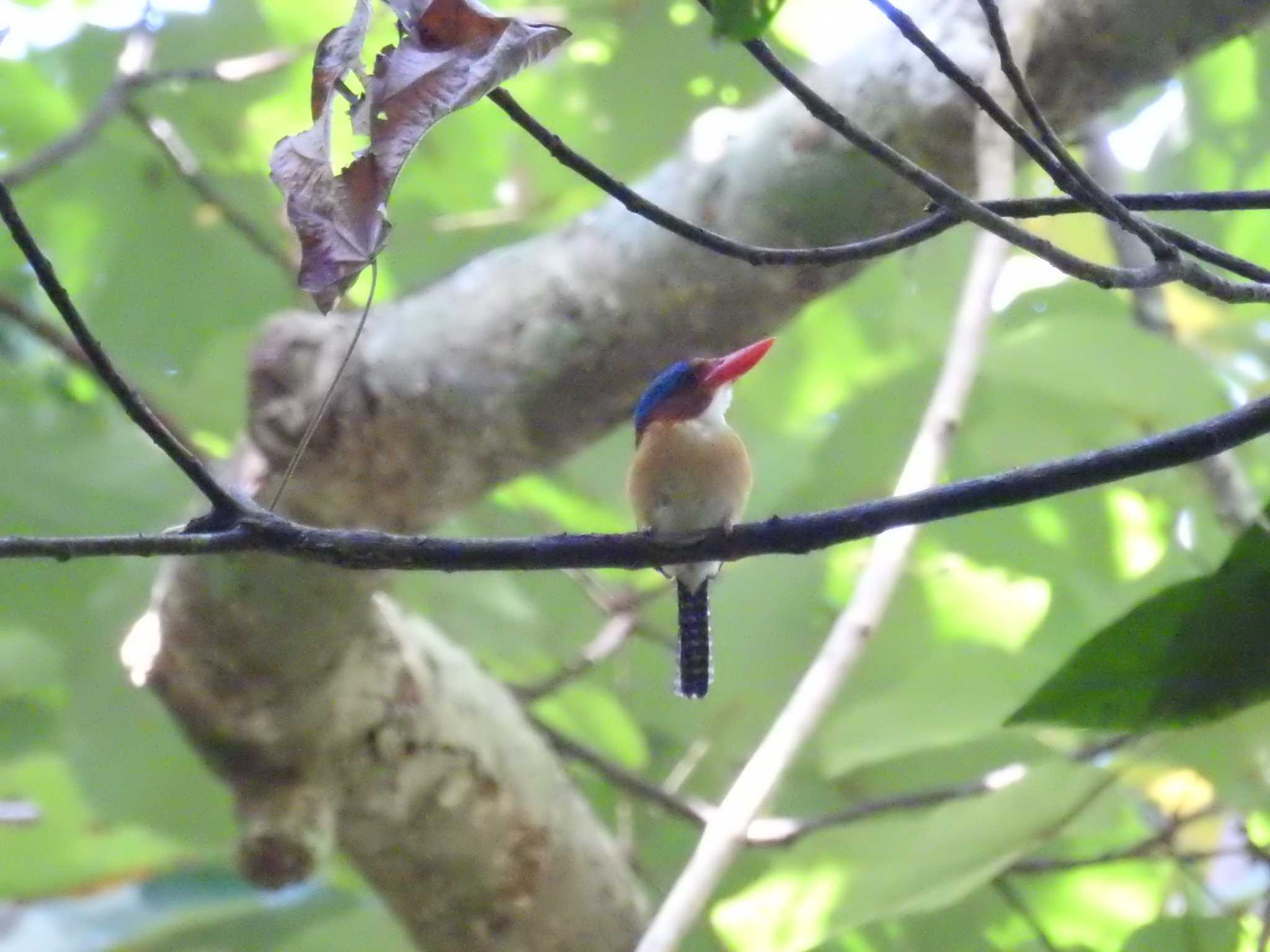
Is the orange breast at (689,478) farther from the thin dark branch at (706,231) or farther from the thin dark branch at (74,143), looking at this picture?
the thin dark branch at (74,143)

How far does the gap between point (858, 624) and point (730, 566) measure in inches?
24.7

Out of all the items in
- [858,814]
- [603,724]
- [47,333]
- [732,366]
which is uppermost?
[47,333]

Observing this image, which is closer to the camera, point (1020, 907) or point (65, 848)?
point (1020, 907)

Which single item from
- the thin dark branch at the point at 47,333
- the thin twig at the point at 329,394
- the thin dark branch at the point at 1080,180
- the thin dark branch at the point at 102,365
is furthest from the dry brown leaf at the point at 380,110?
the thin dark branch at the point at 47,333

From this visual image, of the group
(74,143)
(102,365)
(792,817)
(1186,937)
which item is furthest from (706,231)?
(74,143)

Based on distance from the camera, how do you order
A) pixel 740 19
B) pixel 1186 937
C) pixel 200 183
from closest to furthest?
pixel 740 19, pixel 1186 937, pixel 200 183

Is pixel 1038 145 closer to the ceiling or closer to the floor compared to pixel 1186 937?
closer to the ceiling

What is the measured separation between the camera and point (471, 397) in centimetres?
195

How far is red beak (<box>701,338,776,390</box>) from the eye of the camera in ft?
5.97

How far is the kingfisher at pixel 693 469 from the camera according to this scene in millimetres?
1784

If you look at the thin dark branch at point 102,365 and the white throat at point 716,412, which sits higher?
the white throat at point 716,412

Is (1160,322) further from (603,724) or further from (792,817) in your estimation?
(603,724)

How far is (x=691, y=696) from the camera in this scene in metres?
2.05

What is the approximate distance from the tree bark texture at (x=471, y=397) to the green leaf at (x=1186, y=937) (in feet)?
2.81
